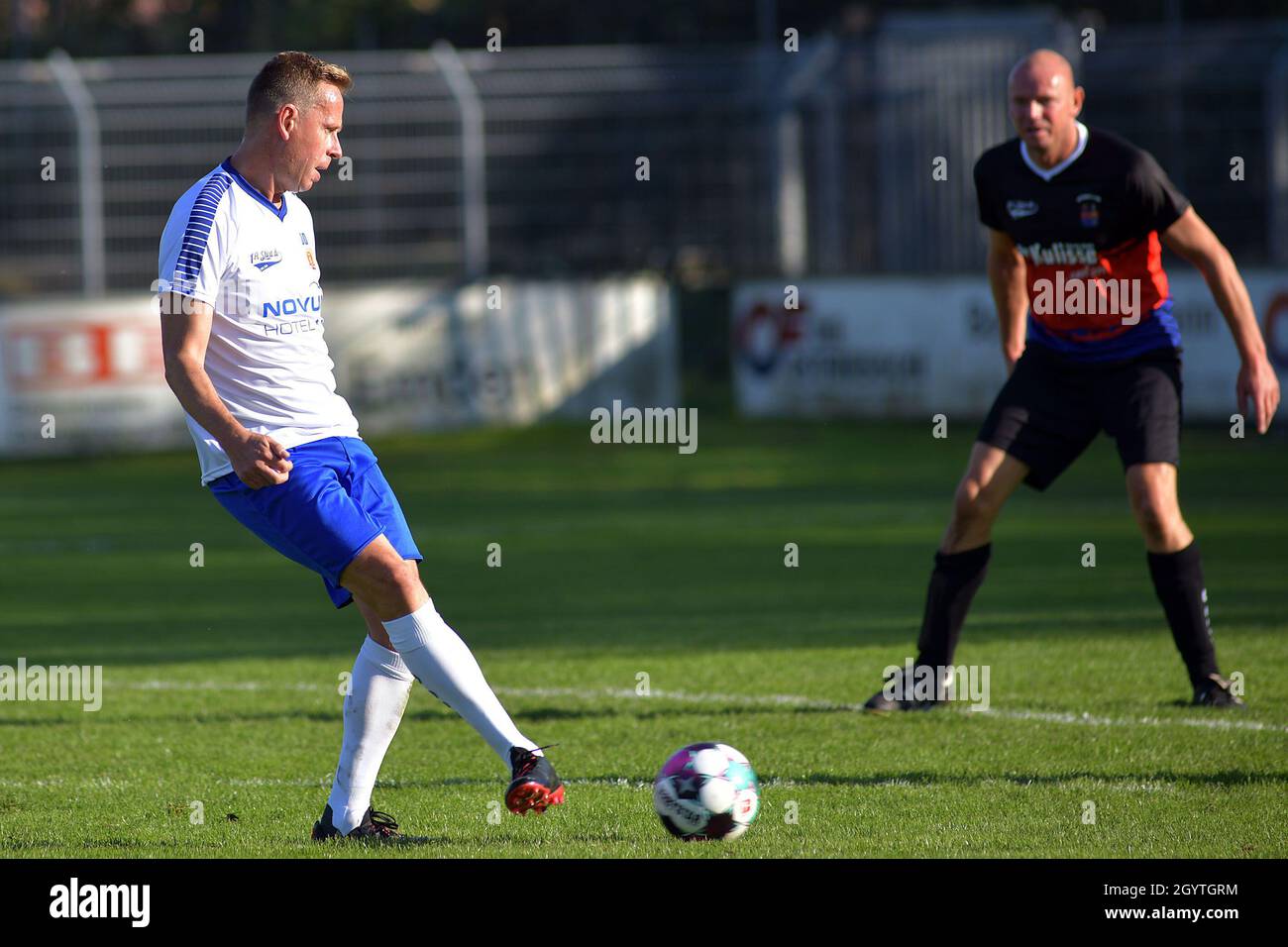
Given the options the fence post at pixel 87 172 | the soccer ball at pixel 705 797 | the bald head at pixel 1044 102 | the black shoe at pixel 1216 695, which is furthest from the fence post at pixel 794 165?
the soccer ball at pixel 705 797

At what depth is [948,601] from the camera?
284 inches

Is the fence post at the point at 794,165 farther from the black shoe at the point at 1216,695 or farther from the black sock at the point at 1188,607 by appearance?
the black shoe at the point at 1216,695

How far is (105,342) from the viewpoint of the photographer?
60.2 feet

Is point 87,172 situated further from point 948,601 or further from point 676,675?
point 948,601

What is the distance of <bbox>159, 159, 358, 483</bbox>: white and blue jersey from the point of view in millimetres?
5090

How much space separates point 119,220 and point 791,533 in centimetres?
989

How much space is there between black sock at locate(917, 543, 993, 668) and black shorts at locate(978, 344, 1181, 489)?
38 cm

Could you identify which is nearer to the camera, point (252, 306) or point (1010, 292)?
point (252, 306)

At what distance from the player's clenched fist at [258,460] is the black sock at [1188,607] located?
11.4ft

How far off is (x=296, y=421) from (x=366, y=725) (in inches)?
33.6

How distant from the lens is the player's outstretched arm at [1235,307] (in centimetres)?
667

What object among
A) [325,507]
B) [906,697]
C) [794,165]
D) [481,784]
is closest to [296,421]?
[325,507]

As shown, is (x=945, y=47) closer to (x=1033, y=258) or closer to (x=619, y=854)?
(x=1033, y=258)

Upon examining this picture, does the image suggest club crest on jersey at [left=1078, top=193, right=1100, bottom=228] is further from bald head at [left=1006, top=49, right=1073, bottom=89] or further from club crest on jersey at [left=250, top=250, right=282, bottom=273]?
club crest on jersey at [left=250, top=250, right=282, bottom=273]
